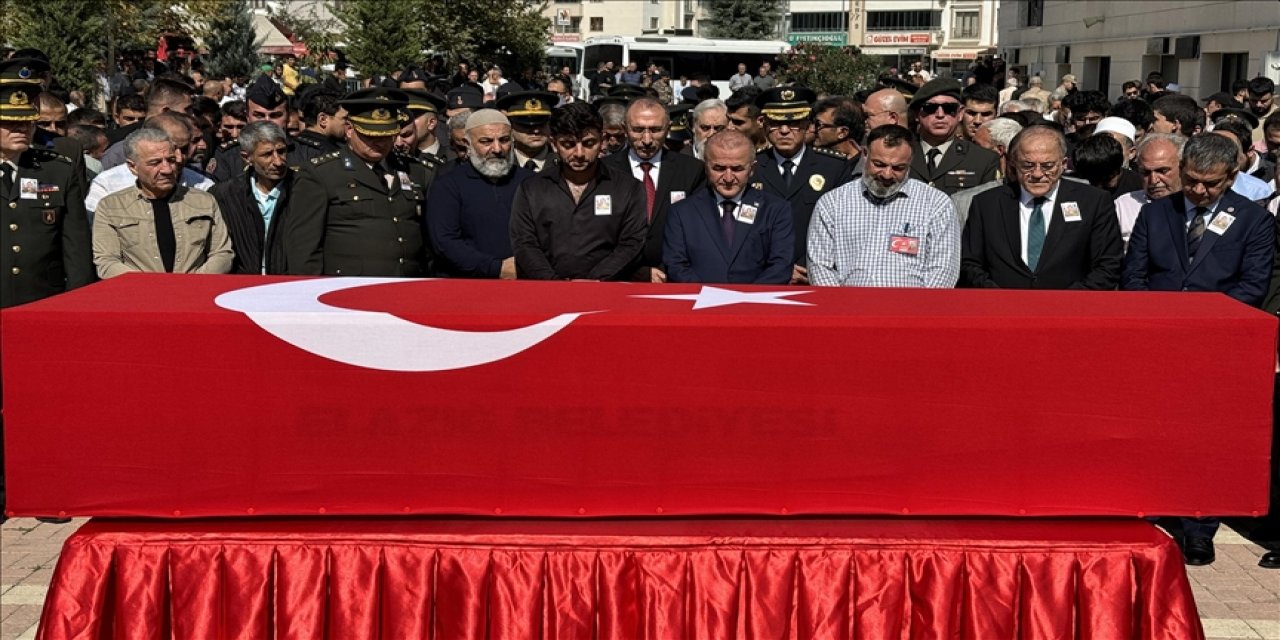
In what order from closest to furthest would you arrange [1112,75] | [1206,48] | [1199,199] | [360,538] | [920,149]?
[360,538], [1199,199], [920,149], [1206,48], [1112,75]

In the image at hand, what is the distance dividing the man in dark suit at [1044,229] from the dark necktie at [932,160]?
1.69 m

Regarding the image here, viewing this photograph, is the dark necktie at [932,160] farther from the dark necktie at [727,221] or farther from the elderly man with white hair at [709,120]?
the dark necktie at [727,221]

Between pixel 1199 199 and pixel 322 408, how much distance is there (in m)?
4.11

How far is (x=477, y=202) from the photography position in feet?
22.6

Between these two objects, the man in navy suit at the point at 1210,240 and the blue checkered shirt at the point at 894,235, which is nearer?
the blue checkered shirt at the point at 894,235

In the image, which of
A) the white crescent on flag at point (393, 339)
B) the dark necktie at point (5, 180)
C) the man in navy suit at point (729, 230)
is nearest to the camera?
the white crescent on flag at point (393, 339)

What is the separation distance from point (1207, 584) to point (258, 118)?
6878mm

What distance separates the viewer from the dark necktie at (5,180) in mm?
6562

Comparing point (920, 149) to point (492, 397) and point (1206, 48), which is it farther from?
point (1206, 48)

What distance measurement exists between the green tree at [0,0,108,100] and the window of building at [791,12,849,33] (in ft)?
185

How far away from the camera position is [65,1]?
21219mm

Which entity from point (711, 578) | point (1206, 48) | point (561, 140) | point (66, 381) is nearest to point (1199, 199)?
point (561, 140)

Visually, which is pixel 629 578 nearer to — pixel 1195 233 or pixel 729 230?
pixel 729 230

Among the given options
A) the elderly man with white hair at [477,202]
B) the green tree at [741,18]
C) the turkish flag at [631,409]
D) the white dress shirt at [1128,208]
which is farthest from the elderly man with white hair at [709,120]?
the green tree at [741,18]
